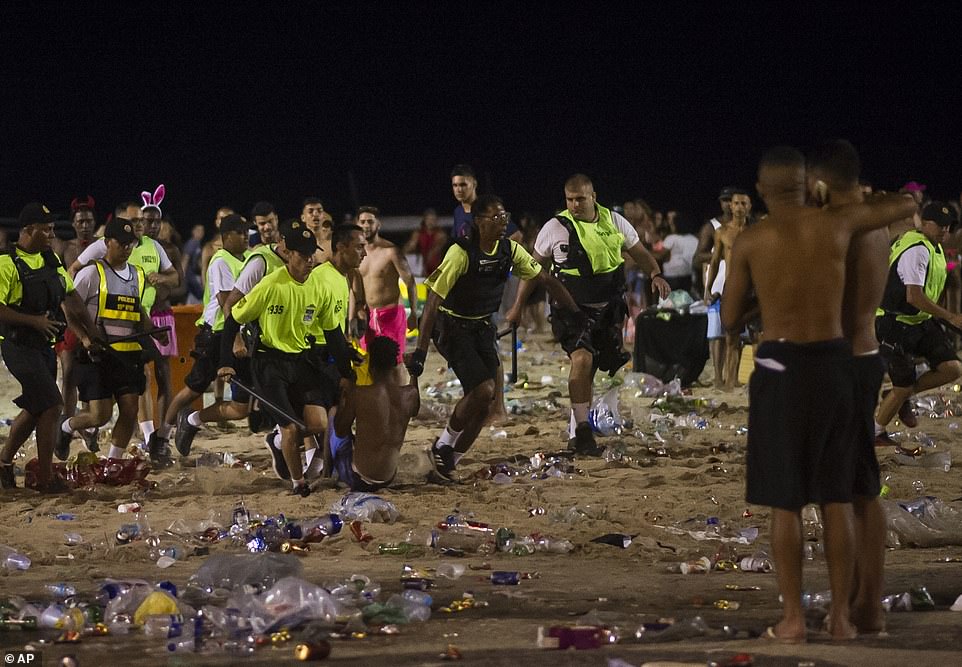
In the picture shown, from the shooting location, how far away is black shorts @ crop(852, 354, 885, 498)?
5500 mm

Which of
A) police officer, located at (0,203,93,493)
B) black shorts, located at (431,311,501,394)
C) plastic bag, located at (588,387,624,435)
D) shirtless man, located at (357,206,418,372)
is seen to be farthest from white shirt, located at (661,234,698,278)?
police officer, located at (0,203,93,493)

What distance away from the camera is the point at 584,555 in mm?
7660

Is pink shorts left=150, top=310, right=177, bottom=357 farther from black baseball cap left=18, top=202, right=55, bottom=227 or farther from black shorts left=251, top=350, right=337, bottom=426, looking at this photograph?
black shorts left=251, top=350, right=337, bottom=426

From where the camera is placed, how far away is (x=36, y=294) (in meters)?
9.44

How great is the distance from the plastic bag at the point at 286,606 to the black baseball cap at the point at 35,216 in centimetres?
431

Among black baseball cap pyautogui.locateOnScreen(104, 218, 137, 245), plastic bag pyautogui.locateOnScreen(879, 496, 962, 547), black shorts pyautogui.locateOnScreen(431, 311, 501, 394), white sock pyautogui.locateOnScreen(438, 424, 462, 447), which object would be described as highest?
black baseball cap pyautogui.locateOnScreen(104, 218, 137, 245)

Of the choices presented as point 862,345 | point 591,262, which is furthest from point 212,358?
point 862,345

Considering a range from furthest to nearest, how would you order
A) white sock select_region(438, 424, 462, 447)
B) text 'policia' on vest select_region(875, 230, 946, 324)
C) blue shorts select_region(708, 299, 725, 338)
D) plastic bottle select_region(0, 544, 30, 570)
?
blue shorts select_region(708, 299, 725, 338) < text 'policia' on vest select_region(875, 230, 946, 324) < white sock select_region(438, 424, 462, 447) < plastic bottle select_region(0, 544, 30, 570)

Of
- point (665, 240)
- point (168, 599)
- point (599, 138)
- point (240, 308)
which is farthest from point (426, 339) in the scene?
point (599, 138)

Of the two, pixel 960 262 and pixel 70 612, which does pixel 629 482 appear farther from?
pixel 960 262

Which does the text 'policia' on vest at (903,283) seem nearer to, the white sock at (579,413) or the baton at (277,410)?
the white sock at (579,413)

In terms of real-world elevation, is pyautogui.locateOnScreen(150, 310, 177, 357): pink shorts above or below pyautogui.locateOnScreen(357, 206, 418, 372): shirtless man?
below

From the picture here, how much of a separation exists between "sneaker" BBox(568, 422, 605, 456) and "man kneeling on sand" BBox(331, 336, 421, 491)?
196cm

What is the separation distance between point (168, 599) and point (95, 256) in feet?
18.5
